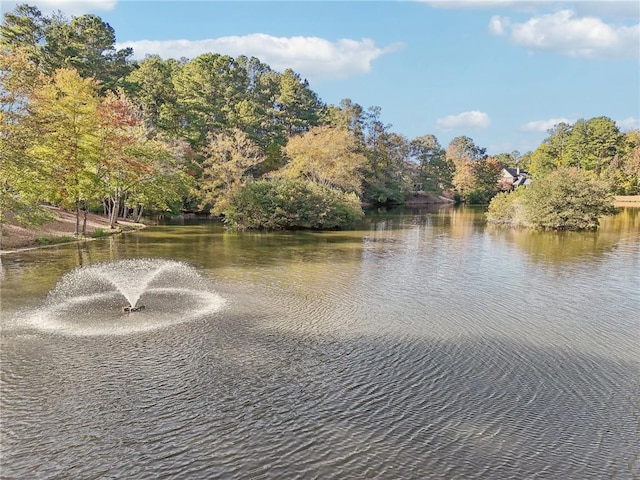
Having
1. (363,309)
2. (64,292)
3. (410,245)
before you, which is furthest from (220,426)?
(410,245)

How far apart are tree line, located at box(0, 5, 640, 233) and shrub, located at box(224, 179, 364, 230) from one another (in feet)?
0.34

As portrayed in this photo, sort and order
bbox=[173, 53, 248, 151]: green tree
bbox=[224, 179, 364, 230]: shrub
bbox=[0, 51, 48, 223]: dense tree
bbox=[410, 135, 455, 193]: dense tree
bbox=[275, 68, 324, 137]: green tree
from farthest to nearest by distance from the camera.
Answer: bbox=[410, 135, 455, 193]: dense tree, bbox=[275, 68, 324, 137]: green tree, bbox=[173, 53, 248, 151]: green tree, bbox=[224, 179, 364, 230]: shrub, bbox=[0, 51, 48, 223]: dense tree

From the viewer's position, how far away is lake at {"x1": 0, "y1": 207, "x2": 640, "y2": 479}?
19.7 ft

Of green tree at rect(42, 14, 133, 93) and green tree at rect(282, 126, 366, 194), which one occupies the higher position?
green tree at rect(42, 14, 133, 93)

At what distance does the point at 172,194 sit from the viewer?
35344 millimetres

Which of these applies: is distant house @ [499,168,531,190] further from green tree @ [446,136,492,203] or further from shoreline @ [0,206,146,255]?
shoreline @ [0,206,146,255]

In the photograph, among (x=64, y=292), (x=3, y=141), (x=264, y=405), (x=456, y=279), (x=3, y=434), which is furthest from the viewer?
(x=3, y=141)

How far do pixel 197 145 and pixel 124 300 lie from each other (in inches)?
1524

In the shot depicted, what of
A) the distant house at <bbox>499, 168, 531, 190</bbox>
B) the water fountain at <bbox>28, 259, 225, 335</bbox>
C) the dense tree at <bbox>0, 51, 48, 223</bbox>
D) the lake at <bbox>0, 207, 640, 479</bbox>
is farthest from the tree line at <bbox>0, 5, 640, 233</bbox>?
the distant house at <bbox>499, 168, 531, 190</bbox>

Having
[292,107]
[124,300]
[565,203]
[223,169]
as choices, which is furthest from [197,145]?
[124,300]

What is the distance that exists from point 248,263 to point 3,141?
34.9 feet

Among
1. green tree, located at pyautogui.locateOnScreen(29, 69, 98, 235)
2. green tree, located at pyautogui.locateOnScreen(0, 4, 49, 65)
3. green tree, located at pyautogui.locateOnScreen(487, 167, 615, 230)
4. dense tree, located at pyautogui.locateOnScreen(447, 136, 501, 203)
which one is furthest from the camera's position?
dense tree, located at pyautogui.locateOnScreen(447, 136, 501, 203)

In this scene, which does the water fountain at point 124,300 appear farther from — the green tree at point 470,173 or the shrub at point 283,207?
the green tree at point 470,173

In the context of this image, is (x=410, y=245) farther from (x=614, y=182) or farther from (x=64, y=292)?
(x=614, y=182)
